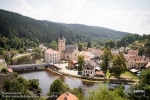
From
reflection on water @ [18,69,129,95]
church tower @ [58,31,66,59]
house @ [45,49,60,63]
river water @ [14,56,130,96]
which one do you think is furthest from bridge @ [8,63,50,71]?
church tower @ [58,31,66,59]

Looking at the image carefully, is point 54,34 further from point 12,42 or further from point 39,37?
point 12,42

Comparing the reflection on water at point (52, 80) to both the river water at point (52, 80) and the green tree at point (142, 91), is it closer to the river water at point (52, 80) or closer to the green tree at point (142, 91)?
the river water at point (52, 80)

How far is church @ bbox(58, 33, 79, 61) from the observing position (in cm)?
5791

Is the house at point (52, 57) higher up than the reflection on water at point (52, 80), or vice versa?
the house at point (52, 57)

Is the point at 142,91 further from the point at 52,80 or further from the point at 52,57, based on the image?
the point at 52,57

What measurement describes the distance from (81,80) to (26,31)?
291 ft

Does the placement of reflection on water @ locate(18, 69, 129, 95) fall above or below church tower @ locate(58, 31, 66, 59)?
below

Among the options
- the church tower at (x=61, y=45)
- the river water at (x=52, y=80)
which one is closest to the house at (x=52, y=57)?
the church tower at (x=61, y=45)

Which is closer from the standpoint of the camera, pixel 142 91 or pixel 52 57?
pixel 142 91

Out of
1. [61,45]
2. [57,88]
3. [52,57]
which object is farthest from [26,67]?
[57,88]

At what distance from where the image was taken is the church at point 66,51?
57906 mm

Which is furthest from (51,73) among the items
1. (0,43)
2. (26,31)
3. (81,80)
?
(26,31)

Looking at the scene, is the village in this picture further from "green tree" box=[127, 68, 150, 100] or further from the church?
"green tree" box=[127, 68, 150, 100]

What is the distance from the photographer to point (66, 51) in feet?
196
